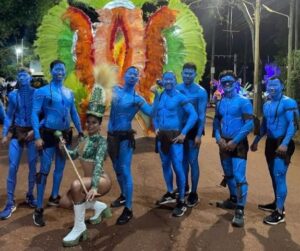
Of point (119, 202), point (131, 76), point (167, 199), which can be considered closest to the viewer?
point (131, 76)

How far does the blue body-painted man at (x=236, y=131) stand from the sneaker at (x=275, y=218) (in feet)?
1.15

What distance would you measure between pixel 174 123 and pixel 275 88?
1377 mm

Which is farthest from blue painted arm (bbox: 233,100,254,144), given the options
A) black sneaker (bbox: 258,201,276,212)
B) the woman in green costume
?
the woman in green costume

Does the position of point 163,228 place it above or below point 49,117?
below

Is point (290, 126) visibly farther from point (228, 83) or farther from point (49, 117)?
point (49, 117)

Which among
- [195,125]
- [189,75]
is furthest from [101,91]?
[195,125]

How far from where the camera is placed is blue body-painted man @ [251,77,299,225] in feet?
18.4

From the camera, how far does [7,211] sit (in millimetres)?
5773

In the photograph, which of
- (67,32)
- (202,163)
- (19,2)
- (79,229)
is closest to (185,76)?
(79,229)

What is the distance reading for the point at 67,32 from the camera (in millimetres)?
10875

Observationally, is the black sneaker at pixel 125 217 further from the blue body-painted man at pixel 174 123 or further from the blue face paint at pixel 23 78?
the blue face paint at pixel 23 78

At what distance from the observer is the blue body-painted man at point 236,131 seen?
5676 mm

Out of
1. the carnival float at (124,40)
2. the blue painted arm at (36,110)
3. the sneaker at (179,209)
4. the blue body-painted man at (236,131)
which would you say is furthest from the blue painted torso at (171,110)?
the carnival float at (124,40)

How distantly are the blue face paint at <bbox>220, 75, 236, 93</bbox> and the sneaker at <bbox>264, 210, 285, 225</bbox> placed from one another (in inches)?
65.1
